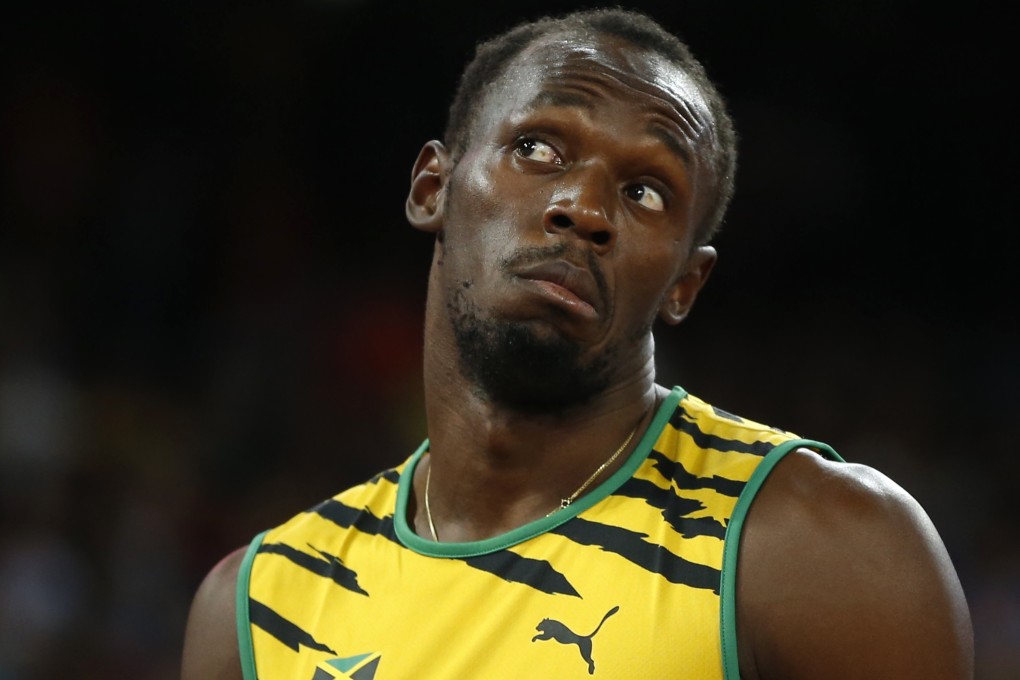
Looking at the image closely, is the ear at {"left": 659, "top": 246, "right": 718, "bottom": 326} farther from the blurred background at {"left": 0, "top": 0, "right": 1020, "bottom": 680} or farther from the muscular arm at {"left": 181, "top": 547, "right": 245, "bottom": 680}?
the blurred background at {"left": 0, "top": 0, "right": 1020, "bottom": 680}

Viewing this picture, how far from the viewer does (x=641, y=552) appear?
206 centimetres

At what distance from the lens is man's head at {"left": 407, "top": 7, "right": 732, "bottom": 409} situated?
220cm

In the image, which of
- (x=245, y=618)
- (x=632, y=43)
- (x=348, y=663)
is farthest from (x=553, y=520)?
(x=632, y=43)

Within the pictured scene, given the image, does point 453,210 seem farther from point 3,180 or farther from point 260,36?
point 260,36

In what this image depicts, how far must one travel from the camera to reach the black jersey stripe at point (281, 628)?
7.52 ft

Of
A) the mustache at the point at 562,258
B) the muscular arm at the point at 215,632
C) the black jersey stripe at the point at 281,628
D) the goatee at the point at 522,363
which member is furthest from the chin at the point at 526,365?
the muscular arm at the point at 215,632

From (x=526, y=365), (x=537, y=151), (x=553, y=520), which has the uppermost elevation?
(x=537, y=151)

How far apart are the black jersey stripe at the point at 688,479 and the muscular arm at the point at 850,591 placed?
0.10m

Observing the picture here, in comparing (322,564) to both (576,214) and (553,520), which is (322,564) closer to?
(553,520)

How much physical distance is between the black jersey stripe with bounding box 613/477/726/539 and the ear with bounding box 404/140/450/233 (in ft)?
2.25

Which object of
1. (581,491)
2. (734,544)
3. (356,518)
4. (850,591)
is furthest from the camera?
(356,518)

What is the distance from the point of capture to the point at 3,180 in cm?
632

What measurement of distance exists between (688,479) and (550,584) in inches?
11.9

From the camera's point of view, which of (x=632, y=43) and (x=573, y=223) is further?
(x=632, y=43)
